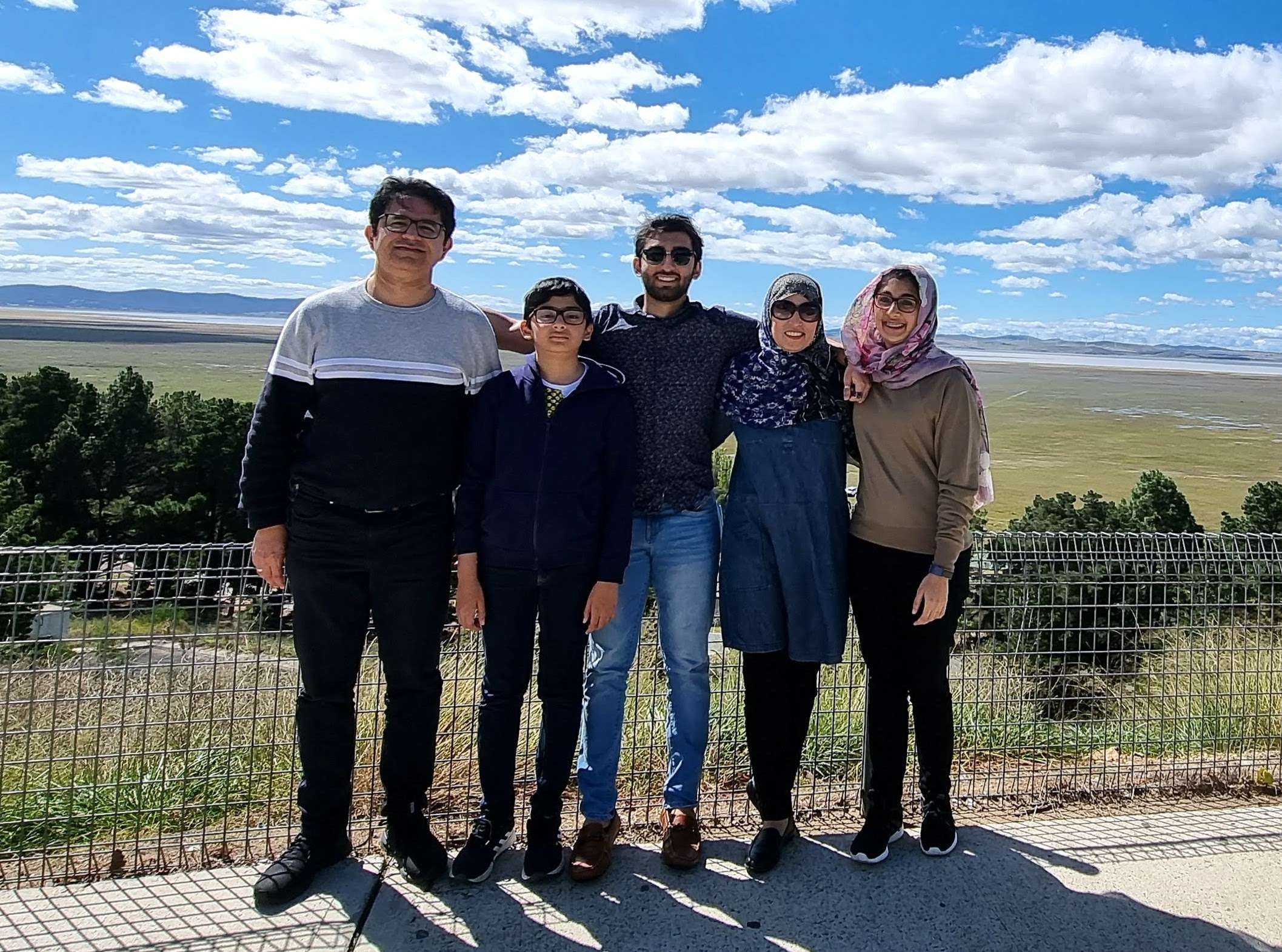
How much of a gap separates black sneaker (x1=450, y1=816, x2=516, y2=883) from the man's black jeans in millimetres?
232

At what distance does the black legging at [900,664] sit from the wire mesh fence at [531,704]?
409 millimetres

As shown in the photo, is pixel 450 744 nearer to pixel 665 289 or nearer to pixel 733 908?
pixel 733 908

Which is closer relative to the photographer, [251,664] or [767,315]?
[767,315]

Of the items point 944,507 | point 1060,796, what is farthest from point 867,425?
point 1060,796

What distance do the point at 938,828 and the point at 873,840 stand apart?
0.26m

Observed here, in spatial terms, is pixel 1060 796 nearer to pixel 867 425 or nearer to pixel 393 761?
pixel 867 425

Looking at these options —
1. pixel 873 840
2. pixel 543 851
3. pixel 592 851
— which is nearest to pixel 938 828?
pixel 873 840

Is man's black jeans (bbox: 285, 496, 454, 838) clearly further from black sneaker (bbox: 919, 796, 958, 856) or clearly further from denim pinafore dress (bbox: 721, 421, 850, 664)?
black sneaker (bbox: 919, 796, 958, 856)

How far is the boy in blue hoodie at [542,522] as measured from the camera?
Result: 10.6ft

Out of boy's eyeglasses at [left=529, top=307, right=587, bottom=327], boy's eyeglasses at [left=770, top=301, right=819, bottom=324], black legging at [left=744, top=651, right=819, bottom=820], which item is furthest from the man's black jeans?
boy's eyeglasses at [left=770, top=301, right=819, bottom=324]

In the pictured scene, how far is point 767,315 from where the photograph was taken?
341cm

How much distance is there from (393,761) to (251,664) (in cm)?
96

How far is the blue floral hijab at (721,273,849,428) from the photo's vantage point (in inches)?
132

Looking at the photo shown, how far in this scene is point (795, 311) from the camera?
3.33 meters
